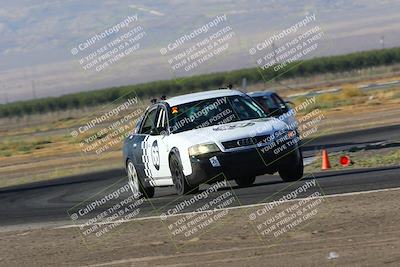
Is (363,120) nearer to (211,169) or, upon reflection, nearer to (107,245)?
(211,169)

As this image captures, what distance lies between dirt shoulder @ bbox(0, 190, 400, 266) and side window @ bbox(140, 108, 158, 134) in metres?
4.12

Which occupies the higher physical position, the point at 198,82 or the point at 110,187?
the point at 110,187

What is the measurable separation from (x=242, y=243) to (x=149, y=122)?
24.4ft

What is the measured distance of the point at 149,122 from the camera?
704 inches

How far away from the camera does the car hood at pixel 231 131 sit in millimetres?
15367

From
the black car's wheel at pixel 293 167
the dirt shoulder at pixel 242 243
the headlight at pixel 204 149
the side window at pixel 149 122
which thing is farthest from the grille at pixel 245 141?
the side window at pixel 149 122

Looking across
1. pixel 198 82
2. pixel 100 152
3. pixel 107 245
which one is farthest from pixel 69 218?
pixel 198 82

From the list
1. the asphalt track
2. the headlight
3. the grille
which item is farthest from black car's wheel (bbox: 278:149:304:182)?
the headlight

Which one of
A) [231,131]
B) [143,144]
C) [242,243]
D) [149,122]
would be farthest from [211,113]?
[242,243]

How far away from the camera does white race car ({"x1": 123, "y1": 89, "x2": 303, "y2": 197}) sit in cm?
1531

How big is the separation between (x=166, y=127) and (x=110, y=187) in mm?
5820

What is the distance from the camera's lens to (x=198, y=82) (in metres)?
128

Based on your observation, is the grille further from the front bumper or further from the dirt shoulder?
the dirt shoulder

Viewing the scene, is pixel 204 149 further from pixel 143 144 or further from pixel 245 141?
pixel 143 144
